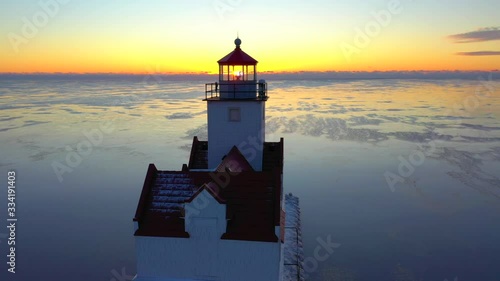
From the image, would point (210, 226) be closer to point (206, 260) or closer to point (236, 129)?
point (206, 260)

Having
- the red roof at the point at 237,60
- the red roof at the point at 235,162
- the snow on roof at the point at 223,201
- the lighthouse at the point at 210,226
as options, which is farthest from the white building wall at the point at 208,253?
the red roof at the point at 237,60

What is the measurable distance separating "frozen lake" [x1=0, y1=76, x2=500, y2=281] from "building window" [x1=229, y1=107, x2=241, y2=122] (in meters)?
8.79

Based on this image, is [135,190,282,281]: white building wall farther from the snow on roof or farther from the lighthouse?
the snow on roof

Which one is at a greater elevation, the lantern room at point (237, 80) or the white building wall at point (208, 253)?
the lantern room at point (237, 80)

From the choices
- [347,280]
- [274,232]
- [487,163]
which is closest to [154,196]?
[274,232]

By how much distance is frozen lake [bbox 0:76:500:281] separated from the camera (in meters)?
20.7

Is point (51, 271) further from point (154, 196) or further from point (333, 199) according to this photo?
point (333, 199)

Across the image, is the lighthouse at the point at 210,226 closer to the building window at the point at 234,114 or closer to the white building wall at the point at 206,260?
the white building wall at the point at 206,260

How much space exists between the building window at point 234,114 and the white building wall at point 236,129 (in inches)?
4.9

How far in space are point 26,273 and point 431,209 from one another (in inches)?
1056

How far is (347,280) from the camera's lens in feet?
61.9

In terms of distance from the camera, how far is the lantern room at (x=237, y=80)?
20.4m

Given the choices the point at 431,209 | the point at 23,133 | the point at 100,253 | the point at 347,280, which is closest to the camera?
the point at 347,280

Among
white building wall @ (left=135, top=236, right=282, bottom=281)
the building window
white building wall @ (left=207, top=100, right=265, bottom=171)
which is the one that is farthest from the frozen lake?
the building window
